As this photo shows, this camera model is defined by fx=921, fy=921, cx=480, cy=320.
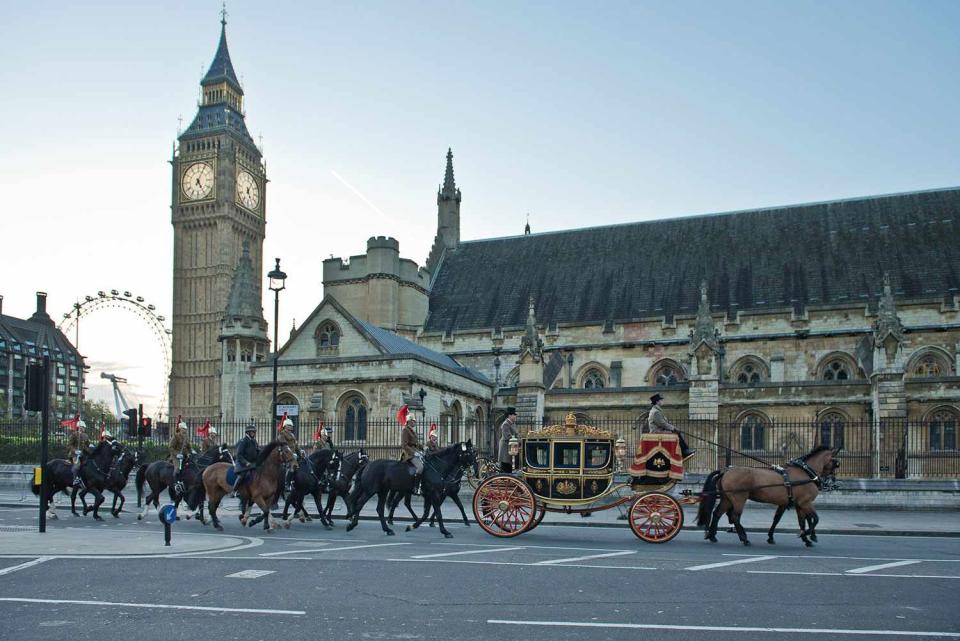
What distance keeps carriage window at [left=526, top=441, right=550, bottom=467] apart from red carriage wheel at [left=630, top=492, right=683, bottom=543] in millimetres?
1782

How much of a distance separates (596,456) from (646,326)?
26924mm

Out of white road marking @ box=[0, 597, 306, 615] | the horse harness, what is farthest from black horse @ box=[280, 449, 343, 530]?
white road marking @ box=[0, 597, 306, 615]

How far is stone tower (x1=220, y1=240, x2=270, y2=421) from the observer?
38.9 meters

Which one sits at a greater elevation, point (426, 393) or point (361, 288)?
point (361, 288)

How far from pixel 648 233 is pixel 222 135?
7192 cm

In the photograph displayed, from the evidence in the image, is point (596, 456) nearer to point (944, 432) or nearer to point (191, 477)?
point (191, 477)

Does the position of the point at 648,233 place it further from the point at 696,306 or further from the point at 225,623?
the point at 225,623

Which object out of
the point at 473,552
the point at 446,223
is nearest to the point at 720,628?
the point at 473,552

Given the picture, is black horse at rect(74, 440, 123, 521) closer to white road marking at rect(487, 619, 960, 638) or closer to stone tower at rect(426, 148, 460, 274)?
white road marking at rect(487, 619, 960, 638)

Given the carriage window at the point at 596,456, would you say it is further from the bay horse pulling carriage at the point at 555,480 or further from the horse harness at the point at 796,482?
the horse harness at the point at 796,482

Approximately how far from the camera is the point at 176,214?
104438 millimetres

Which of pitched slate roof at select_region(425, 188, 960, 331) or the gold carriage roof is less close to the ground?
pitched slate roof at select_region(425, 188, 960, 331)

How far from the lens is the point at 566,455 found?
16.0 meters

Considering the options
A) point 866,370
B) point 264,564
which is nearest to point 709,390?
point 866,370
